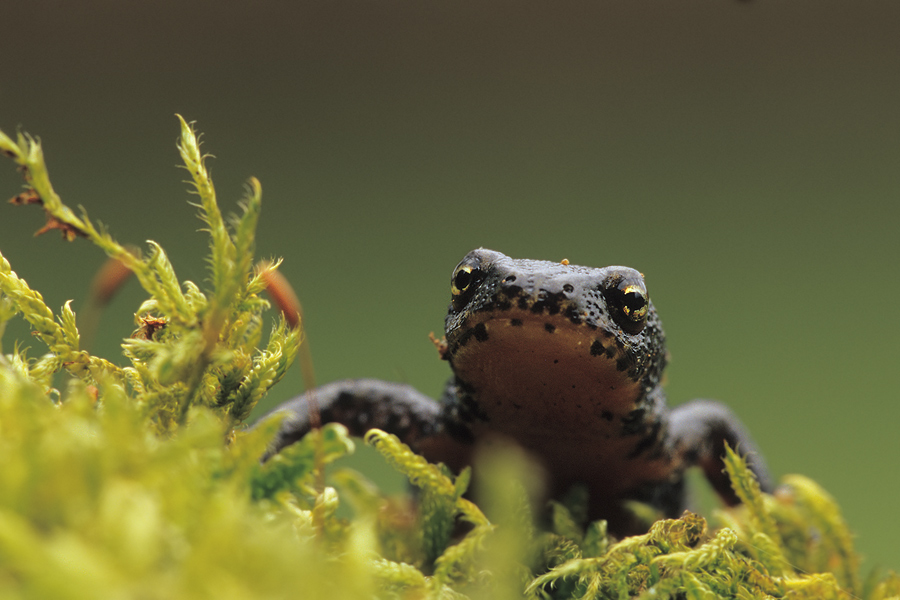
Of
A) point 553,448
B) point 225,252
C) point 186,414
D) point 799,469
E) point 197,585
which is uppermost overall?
point 799,469

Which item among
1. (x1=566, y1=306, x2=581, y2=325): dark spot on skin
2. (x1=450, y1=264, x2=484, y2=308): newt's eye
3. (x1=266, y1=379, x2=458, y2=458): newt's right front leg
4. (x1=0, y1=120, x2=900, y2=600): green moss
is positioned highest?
(x1=266, y1=379, x2=458, y2=458): newt's right front leg

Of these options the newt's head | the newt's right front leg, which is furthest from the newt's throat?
the newt's right front leg

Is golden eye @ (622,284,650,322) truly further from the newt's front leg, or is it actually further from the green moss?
the newt's front leg

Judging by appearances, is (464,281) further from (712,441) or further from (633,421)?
→ (712,441)

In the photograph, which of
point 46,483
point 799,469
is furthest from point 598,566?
point 799,469

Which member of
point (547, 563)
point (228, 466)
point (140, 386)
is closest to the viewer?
point (228, 466)

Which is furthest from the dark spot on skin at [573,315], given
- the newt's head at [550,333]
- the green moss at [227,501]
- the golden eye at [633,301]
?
the green moss at [227,501]

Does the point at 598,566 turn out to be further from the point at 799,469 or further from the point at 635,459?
the point at 799,469
